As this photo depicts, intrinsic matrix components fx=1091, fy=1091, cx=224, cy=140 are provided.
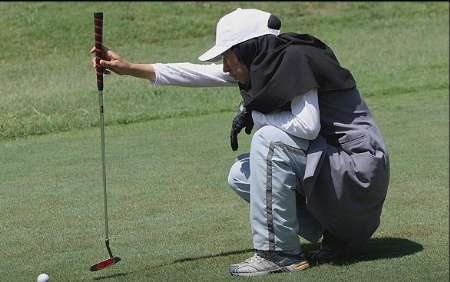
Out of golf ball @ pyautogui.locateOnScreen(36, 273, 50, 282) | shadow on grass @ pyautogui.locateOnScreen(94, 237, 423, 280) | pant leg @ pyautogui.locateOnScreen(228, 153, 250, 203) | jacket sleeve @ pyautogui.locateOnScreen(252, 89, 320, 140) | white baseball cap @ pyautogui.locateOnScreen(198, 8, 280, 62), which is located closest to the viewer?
golf ball @ pyautogui.locateOnScreen(36, 273, 50, 282)

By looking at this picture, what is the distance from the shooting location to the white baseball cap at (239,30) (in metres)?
4.93

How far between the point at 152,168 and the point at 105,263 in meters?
2.33

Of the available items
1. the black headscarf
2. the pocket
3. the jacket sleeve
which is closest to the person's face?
the black headscarf

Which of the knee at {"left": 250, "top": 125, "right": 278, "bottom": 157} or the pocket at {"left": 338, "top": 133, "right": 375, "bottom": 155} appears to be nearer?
the knee at {"left": 250, "top": 125, "right": 278, "bottom": 157}

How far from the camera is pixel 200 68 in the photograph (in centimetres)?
536

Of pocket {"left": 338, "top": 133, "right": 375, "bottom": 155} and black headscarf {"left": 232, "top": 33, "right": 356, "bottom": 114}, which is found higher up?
black headscarf {"left": 232, "top": 33, "right": 356, "bottom": 114}

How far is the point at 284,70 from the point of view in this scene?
4.81 metres

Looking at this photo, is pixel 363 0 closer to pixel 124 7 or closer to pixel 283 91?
pixel 124 7

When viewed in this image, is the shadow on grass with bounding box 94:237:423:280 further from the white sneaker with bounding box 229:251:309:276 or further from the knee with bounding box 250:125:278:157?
the knee with bounding box 250:125:278:157

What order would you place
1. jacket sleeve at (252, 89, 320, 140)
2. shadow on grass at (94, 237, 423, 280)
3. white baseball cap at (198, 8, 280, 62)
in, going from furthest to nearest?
shadow on grass at (94, 237, 423, 280)
white baseball cap at (198, 8, 280, 62)
jacket sleeve at (252, 89, 320, 140)

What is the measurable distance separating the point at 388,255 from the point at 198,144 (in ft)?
10.3

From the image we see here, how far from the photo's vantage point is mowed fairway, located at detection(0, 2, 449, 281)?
528 cm

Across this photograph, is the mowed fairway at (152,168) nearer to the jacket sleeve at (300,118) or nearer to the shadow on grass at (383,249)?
the shadow on grass at (383,249)

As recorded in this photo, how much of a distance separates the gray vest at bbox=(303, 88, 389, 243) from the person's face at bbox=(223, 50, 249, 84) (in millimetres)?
370
